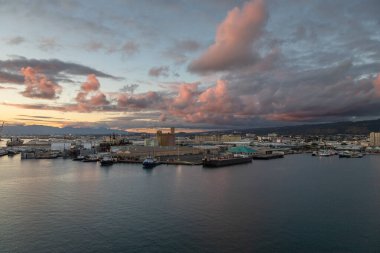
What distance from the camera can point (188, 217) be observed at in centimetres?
1919

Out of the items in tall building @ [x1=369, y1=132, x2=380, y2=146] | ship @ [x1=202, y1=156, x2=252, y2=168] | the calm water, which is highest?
tall building @ [x1=369, y1=132, x2=380, y2=146]

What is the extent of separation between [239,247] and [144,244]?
13.5 ft

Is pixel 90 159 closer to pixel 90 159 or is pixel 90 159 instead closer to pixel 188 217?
pixel 90 159

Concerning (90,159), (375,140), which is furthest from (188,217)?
(375,140)

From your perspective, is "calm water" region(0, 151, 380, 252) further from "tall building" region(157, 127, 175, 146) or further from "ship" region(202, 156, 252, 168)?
"tall building" region(157, 127, 175, 146)

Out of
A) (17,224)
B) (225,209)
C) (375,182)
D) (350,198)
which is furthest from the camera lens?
(375,182)

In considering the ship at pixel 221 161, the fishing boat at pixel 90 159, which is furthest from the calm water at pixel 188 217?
the fishing boat at pixel 90 159

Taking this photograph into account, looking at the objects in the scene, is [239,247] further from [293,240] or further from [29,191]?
[29,191]

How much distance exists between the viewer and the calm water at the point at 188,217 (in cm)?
1499

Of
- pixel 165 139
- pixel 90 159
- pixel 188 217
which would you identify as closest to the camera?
pixel 188 217

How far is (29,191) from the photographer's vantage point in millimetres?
27578

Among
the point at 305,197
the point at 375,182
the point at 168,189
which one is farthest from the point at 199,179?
the point at 375,182

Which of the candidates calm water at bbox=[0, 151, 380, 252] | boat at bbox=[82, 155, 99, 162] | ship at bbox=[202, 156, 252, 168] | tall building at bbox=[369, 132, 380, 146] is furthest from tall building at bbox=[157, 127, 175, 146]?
tall building at bbox=[369, 132, 380, 146]

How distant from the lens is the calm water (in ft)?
49.2
